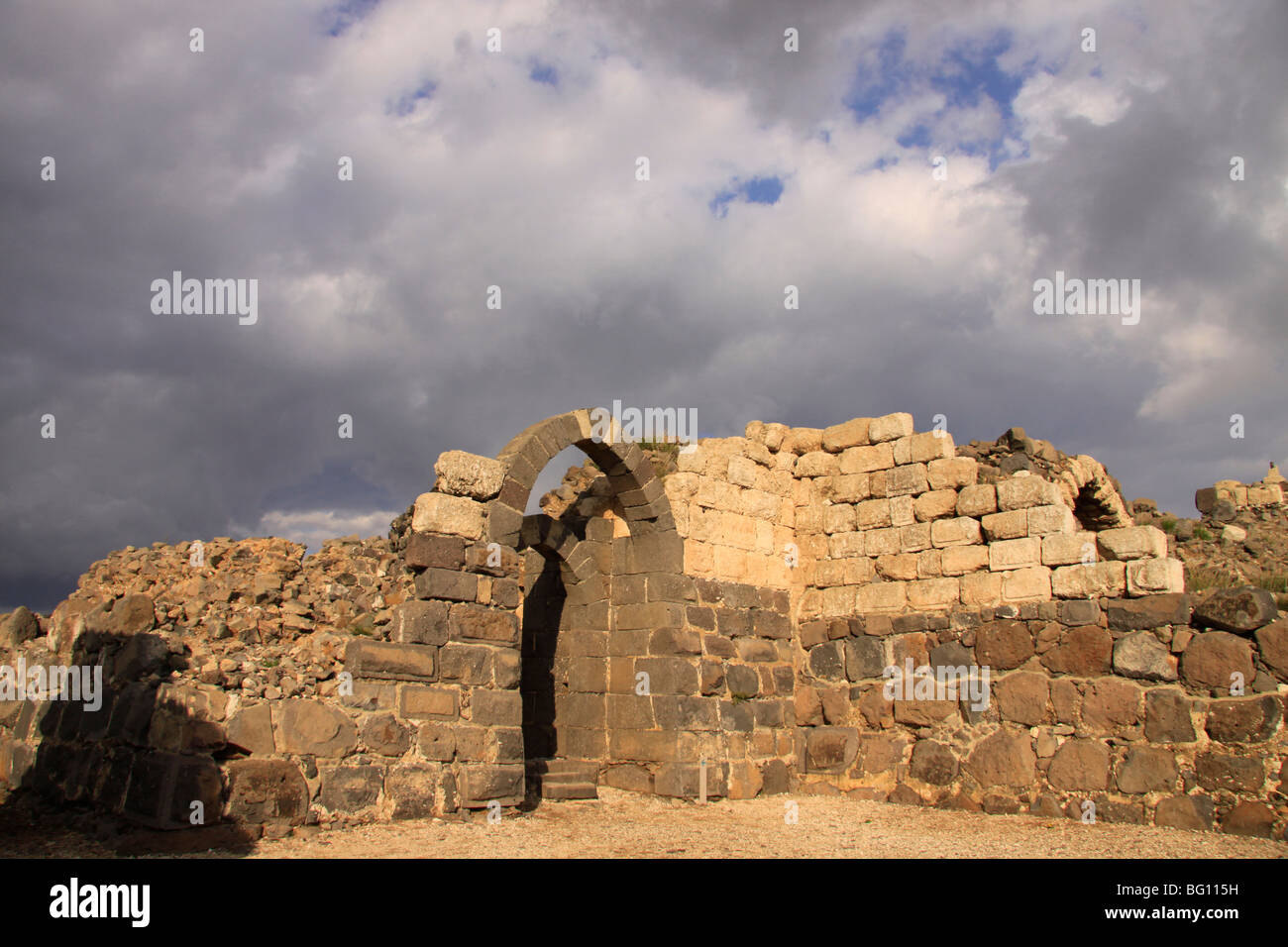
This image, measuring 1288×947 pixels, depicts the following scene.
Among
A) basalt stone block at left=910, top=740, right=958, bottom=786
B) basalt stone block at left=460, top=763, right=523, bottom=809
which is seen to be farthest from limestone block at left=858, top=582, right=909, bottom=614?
basalt stone block at left=460, top=763, right=523, bottom=809

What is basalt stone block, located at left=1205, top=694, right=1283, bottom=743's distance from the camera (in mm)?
7668

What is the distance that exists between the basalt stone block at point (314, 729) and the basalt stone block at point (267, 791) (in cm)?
17

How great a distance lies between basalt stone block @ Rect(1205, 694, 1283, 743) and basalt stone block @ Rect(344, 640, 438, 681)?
6.63 meters

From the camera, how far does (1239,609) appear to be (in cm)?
798

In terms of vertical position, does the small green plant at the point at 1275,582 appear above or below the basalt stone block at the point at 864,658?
above

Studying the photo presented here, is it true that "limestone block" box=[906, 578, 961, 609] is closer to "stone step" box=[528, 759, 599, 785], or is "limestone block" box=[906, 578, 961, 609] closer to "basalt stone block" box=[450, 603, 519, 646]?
"stone step" box=[528, 759, 599, 785]

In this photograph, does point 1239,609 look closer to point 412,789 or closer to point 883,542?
point 883,542

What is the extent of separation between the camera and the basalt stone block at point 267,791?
6.52m

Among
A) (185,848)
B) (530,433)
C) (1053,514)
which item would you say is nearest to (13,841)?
(185,848)

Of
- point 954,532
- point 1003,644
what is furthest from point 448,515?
point 1003,644

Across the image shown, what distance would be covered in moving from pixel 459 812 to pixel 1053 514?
6307 millimetres

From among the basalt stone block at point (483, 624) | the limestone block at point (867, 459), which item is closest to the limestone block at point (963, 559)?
the limestone block at point (867, 459)

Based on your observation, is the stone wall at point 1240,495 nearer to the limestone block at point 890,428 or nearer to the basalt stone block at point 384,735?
the limestone block at point 890,428

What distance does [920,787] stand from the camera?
9.62 meters
